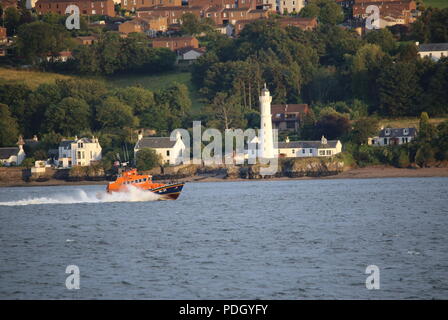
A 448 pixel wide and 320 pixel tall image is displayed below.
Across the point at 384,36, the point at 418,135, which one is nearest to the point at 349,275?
the point at 418,135

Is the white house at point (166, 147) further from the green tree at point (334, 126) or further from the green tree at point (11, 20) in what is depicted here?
the green tree at point (11, 20)

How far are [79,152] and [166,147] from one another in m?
9.89

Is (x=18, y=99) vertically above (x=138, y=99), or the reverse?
(x=18, y=99)

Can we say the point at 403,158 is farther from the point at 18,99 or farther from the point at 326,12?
the point at 326,12

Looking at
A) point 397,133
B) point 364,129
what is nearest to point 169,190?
point 364,129

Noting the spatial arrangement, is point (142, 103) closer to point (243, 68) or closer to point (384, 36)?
point (243, 68)

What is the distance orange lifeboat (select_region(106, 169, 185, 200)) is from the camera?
71.8 meters

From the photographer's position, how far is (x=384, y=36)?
130500 millimetres

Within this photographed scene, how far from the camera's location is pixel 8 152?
360 ft

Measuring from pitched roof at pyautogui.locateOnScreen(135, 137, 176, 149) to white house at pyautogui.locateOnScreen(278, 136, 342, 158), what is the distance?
476 inches

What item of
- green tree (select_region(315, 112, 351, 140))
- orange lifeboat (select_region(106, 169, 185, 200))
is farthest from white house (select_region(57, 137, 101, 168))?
orange lifeboat (select_region(106, 169, 185, 200))

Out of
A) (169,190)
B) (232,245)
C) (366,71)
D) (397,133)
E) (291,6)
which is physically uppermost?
(291,6)

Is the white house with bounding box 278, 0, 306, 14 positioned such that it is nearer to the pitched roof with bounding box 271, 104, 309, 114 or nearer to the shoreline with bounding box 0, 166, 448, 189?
the pitched roof with bounding box 271, 104, 309, 114

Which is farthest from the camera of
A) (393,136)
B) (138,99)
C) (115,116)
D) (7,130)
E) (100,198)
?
(138,99)
